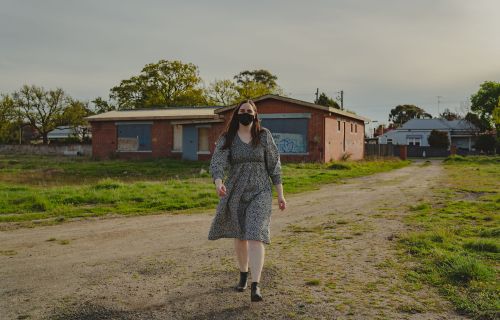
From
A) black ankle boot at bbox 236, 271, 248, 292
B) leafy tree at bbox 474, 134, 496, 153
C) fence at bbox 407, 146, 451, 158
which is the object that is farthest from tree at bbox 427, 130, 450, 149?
black ankle boot at bbox 236, 271, 248, 292

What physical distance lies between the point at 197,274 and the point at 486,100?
193ft

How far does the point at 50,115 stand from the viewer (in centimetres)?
5581

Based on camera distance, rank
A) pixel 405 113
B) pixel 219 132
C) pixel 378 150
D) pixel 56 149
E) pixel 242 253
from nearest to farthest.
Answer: pixel 242 253
pixel 219 132
pixel 378 150
pixel 56 149
pixel 405 113

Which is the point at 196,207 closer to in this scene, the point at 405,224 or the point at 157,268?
the point at 405,224

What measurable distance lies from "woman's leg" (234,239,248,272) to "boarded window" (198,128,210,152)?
2482 cm

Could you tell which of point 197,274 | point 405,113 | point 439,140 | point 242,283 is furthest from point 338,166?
point 405,113

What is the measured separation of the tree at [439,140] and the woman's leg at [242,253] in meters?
55.5

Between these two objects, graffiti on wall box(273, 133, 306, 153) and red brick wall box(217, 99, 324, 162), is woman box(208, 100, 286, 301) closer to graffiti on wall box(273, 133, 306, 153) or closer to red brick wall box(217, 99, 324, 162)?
red brick wall box(217, 99, 324, 162)

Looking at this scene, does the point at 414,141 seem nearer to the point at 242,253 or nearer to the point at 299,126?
the point at 299,126

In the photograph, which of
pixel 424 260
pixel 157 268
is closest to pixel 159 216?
pixel 157 268

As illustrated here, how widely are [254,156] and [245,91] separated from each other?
46494 millimetres

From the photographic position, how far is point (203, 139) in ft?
96.7

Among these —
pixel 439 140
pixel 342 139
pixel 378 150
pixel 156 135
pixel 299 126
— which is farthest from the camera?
pixel 439 140

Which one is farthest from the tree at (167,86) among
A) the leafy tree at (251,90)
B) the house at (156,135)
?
the house at (156,135)
